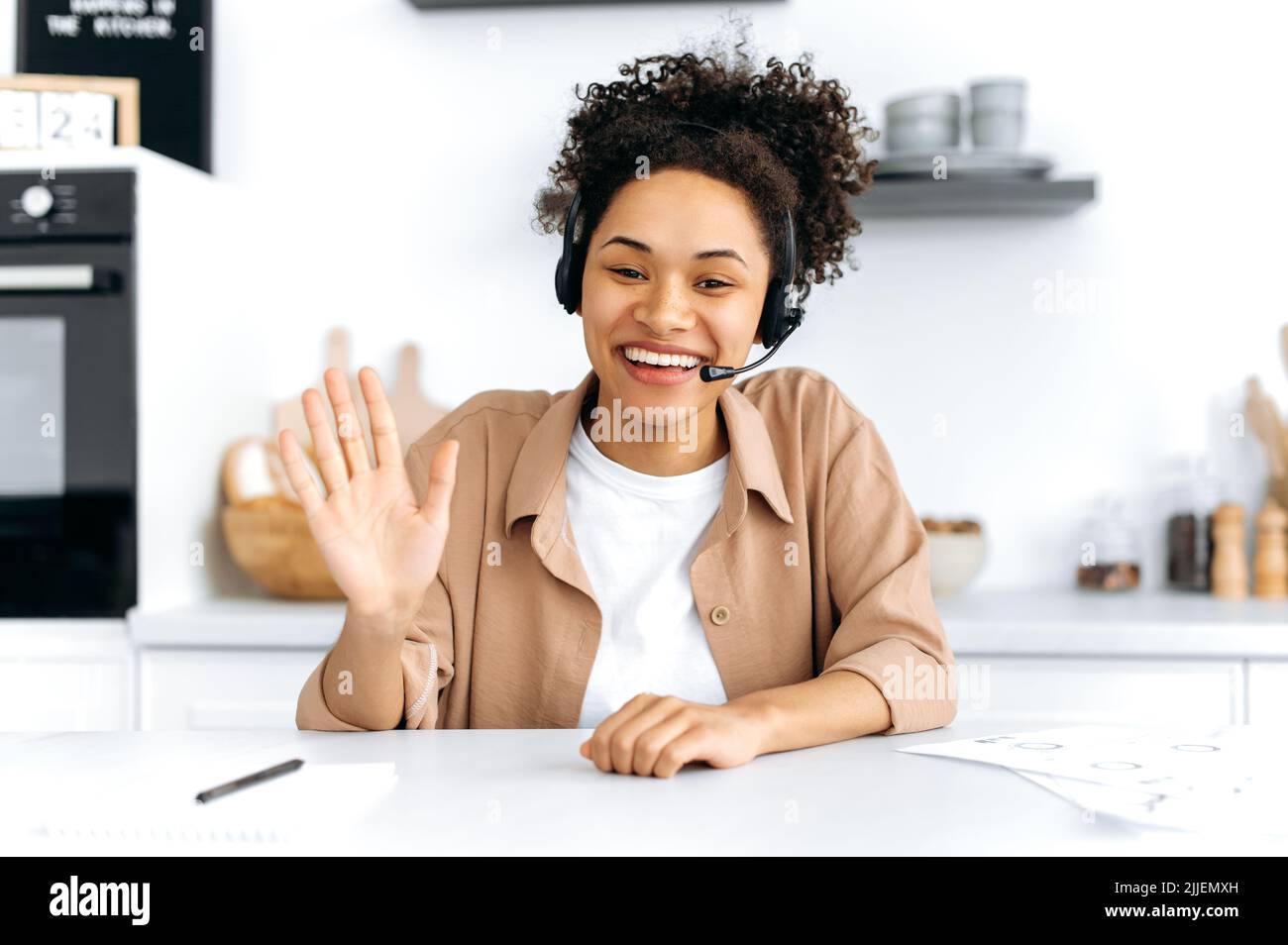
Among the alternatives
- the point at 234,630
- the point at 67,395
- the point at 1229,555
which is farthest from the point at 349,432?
the point at 1229,555

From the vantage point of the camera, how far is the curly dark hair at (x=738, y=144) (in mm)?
1398

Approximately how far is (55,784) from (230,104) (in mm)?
2079

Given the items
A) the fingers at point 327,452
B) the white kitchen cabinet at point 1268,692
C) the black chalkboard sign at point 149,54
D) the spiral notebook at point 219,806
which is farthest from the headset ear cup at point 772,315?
the black chalkboard sign at point 149,54

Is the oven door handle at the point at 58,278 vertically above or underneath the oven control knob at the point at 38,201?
underneath

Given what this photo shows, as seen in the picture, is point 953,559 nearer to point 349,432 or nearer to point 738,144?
point 738,144

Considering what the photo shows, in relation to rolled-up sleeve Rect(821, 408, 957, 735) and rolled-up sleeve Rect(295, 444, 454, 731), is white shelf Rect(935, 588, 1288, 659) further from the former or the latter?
rolled-up sleeve Rect(295, 444, 454, 731)

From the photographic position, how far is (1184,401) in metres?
2.52

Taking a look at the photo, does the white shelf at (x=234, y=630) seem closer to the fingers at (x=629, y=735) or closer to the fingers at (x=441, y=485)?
the fingers at (x=441, y=485)

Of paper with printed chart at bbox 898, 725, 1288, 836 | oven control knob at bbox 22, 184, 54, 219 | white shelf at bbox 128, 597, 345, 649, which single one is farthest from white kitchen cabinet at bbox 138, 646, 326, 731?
paper with printed chart at bbox 898, 725, 1288, 836

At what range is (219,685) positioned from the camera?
212 centimetres

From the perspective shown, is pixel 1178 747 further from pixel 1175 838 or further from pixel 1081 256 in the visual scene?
pixel 1081 256

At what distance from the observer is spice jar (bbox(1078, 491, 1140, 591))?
96.1 inches

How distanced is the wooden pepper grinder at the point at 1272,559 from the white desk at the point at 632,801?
1514mm
